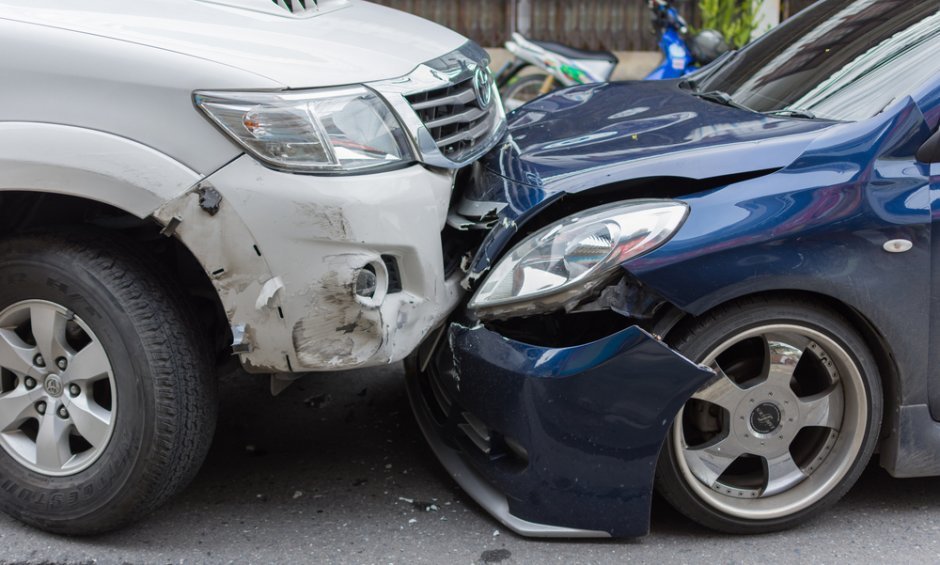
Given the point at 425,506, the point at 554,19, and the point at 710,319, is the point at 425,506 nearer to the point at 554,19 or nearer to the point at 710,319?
the point at 710,319

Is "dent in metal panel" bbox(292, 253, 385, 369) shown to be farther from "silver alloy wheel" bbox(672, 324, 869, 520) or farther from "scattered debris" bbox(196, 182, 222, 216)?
"silver alloy wheel" bbox(672, 324, 869, 520)

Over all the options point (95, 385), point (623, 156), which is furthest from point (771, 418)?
point (95, 385)

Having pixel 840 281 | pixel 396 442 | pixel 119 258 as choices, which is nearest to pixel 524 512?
pixel 396 442

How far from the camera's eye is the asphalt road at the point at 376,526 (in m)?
2.85

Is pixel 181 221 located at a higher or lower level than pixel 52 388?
higher

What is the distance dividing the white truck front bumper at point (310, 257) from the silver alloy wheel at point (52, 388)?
18.1 inches

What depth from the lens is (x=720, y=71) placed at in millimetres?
3965

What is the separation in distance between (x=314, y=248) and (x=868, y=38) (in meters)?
1.97

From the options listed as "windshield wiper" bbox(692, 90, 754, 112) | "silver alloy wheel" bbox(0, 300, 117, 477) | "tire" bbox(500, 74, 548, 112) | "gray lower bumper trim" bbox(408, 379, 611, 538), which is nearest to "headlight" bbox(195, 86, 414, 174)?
"silver alloy wheel" bbox(0, 300, 117, 477)

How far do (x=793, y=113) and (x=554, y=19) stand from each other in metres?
6.50

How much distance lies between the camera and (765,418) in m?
2.84

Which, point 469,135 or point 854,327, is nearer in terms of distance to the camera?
point 854,327

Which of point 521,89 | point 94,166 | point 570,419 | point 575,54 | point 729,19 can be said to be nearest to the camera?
point 94,166

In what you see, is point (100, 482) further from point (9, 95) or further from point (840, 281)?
point (840, 281)
